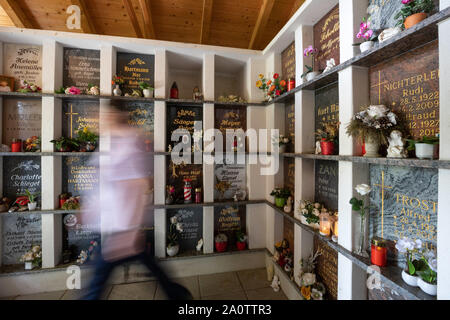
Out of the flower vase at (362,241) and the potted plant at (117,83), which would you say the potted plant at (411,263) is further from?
the potted plant at (117,83)

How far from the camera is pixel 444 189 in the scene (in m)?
1.00

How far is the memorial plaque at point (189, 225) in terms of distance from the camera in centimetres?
297

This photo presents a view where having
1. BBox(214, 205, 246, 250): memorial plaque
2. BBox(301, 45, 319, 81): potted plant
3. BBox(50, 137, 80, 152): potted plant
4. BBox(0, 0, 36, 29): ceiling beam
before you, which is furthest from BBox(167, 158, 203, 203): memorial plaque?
BBox(0, 0, 36, 29): ceiling beam

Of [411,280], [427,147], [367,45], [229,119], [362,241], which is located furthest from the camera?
[229,119]

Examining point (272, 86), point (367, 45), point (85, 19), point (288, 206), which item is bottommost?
point (288, 206)

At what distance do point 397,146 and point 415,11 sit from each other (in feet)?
2.83

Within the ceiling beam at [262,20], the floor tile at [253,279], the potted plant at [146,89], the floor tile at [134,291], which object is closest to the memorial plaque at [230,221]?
the floor tile at [253,279]

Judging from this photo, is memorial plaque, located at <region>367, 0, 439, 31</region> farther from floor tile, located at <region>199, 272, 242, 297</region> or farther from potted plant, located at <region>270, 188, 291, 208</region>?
floor tile, located at <region>199, 272, 242, 297</region>

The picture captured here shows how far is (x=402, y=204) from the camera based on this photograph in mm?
1352

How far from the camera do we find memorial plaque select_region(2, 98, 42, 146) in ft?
8.52

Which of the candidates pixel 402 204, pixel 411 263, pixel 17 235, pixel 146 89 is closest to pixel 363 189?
pixel 402 204

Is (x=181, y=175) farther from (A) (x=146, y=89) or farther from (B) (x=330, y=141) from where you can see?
(B) (x=330, y=141)
